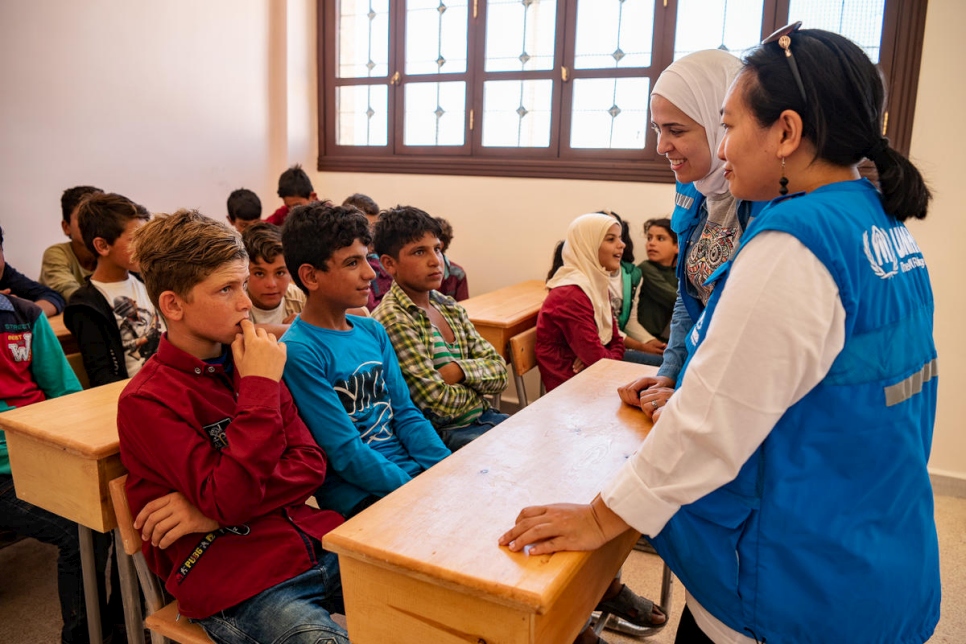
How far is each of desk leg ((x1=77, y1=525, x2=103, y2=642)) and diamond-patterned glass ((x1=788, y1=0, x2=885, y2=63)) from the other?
3.53 meters

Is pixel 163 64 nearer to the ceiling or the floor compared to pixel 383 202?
nearer to the ceiling

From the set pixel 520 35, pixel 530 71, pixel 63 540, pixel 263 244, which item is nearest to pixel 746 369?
pixel 63 540

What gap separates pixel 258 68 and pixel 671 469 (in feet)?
14.6

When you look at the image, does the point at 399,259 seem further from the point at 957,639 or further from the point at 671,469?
the point at 957,639

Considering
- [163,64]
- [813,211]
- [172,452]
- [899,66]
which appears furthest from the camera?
[163,64]

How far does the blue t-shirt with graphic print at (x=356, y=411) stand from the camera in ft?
5.16

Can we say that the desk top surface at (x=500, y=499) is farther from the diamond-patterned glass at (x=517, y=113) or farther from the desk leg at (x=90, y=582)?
the diamond-patterned glass at (x=517, y=113)

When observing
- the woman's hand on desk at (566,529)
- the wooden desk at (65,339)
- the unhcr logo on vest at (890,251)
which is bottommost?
the wooden desk at (65,339)

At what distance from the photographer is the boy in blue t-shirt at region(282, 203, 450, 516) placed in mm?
1579

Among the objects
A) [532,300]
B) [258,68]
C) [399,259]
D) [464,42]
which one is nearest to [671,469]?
[399,259]

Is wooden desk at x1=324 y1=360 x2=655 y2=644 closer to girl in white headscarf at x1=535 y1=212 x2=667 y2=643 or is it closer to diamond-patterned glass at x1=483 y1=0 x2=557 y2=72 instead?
girl in white headscarf at x1=535 y1=212 x2=667 y2=643

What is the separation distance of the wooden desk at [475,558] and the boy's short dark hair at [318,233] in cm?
73

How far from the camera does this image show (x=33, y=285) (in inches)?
119

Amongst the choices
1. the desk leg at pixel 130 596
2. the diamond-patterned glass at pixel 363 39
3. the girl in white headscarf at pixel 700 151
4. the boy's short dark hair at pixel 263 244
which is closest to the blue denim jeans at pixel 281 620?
the desk leg at pixel 130 596
